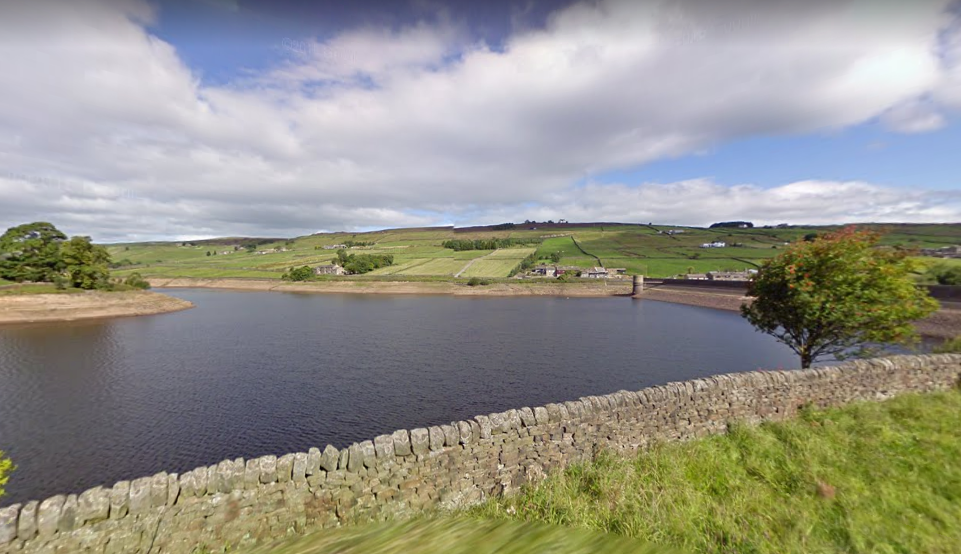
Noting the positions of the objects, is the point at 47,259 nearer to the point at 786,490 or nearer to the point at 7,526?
the point at 7,526

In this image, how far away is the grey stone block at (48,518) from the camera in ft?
17.2

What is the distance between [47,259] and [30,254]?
7.64ft

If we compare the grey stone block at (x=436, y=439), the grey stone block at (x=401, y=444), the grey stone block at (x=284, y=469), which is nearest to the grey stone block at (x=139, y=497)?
the grey stone block at (x=284, y=469)

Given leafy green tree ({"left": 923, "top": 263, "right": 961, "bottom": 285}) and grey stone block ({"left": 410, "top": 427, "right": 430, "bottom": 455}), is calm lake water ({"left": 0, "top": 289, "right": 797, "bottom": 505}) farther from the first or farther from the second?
leafy green tree ({"left": 923, "top": 263, "right": 961, "bottom": 285})

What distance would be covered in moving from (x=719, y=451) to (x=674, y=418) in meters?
1.17

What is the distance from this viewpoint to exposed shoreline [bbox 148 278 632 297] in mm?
82938

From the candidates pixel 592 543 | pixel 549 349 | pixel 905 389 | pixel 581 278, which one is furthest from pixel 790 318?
pixel 581 278

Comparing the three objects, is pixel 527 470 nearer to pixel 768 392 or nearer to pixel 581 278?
pixel 768 392

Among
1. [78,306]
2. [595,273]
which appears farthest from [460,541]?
[595,273]

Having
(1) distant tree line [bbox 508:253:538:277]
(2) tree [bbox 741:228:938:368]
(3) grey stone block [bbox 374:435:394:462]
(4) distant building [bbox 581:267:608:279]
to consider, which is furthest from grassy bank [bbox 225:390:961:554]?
(1) distant tree line [bbox 508:253:538:277]

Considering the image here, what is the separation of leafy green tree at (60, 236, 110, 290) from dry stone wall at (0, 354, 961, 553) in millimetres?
68816

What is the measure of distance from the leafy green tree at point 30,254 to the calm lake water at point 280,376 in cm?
1556

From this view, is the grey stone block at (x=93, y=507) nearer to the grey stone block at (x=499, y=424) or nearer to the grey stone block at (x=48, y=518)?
the grey stone block at (x=48, y=518)

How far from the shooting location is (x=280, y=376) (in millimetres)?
23422
